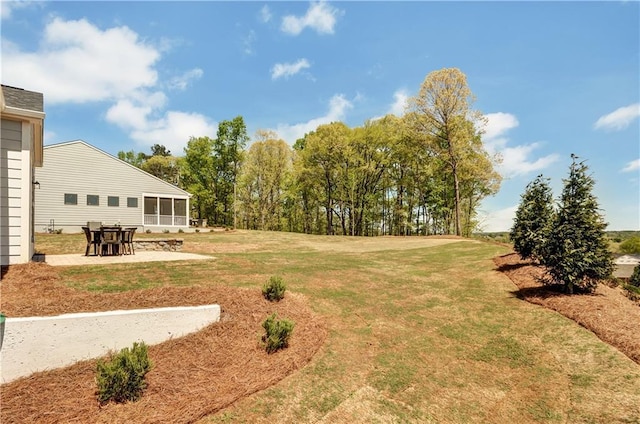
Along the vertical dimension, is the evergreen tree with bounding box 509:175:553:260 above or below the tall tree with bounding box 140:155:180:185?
below

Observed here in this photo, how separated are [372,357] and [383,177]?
1411 inches

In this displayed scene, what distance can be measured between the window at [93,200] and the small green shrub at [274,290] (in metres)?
23.8

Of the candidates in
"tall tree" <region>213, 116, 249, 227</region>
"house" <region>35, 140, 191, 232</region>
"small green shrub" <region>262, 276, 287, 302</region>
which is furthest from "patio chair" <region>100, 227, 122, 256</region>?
"tall tree" <region>213, 116, 249, 227</region>

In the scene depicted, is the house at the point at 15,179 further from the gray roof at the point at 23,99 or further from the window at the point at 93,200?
the window at the point at 93,200

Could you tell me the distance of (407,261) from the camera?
14664 mm

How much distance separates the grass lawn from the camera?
4.59 metres

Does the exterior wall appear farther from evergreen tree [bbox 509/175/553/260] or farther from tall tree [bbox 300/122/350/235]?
tall tree [bbox 300/122/350/235]

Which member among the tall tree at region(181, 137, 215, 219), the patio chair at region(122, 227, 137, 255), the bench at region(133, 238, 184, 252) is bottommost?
the bench at region(133, 238, 184, 252)

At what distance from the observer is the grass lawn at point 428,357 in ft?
15.1

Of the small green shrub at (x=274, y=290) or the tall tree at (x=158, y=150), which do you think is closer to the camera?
the small green shrub at (x=274, y=290)

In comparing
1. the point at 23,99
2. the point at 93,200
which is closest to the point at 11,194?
the point at 23,99

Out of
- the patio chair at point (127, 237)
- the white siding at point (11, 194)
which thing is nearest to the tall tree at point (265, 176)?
the patio chair at point (127, 237)

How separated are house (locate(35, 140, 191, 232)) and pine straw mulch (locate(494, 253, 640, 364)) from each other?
2667cm

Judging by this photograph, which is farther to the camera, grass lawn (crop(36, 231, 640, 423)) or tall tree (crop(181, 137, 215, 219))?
tall tree (crop(181, 137, 215, 219))
